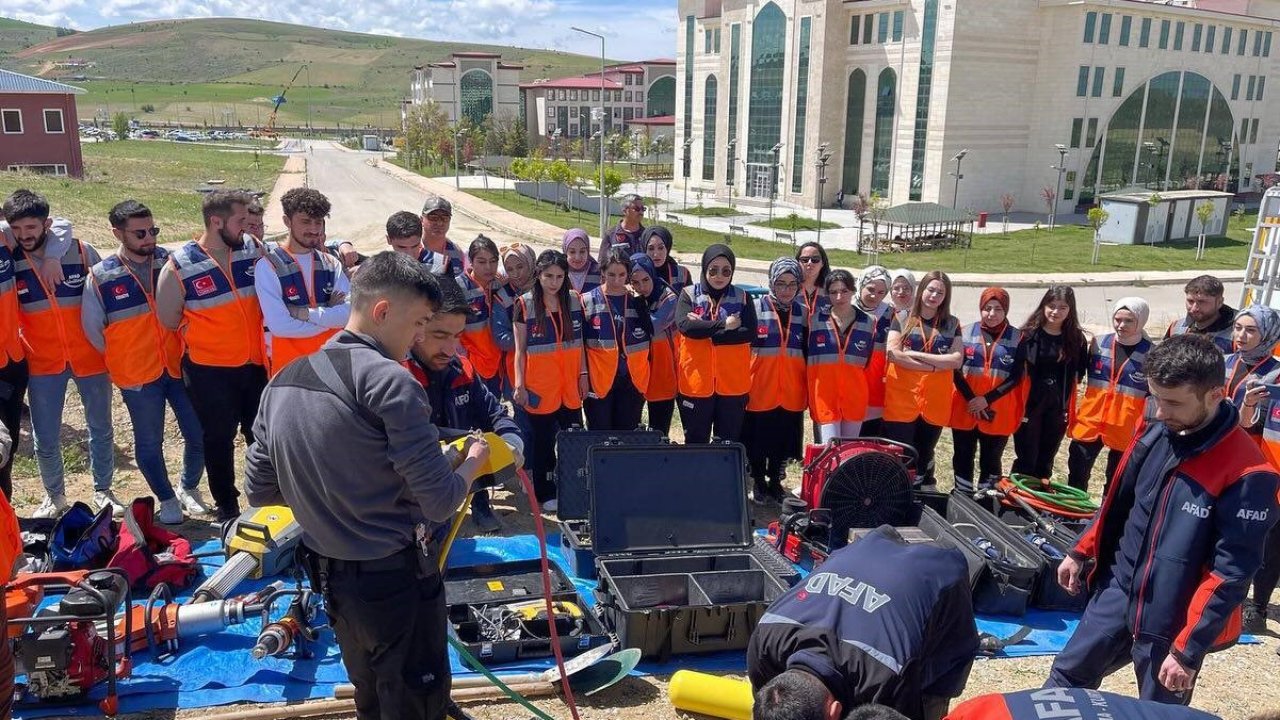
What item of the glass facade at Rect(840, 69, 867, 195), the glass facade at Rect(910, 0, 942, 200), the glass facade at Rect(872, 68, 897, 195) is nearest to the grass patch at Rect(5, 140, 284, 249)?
the glass facade at Rect(840, 69, 867, 195)

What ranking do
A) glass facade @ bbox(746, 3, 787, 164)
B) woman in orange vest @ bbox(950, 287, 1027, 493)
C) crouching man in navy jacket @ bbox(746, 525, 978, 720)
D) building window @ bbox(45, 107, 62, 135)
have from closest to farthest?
1. crouching man in navy jacket @ bbox(746, 525, 978, 720)
2. woman in orange vest @ bbox(950, 287, 1027, 493)
3. building window @ bbox(45, 107, 62, 135)
4. glass facade @ bbox(746, 3, 787, 164)

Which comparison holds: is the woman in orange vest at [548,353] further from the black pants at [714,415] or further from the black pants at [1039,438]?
the black pants at [1039,438]

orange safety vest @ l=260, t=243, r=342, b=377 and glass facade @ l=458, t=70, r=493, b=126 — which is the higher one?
glass facade @ l=458, t=70, r=493, b=126

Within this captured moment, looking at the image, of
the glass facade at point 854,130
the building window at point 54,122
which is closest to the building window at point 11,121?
the building window at point 54,122

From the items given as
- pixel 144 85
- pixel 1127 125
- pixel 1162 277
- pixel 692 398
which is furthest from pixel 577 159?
pixel 144 85

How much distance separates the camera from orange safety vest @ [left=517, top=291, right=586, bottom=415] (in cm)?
623

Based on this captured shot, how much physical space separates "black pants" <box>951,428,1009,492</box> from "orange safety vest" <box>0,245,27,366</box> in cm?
647

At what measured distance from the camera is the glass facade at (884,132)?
43.5 m

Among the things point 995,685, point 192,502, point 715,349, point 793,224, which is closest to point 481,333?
point 715,349

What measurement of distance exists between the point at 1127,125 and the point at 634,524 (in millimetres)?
50947

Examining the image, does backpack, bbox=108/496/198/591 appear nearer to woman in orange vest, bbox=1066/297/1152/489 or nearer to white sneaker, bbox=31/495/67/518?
white sneaker, bbox=31/495/67/518

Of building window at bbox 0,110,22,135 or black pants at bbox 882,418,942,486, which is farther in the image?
building window at bbox 0,110,22,135

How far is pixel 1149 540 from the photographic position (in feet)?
11.6

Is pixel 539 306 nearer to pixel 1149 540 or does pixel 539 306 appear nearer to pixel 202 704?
pixel 202 704
